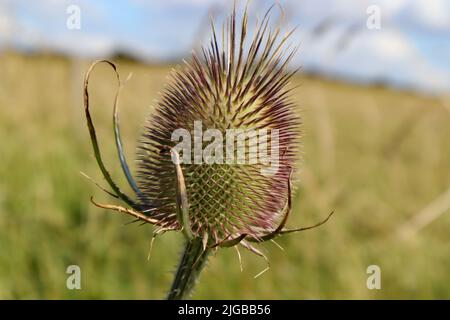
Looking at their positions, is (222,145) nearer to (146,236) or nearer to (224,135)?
(224,135)

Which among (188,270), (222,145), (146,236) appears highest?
(222,145)

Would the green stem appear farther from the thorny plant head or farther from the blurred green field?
the blurred green field

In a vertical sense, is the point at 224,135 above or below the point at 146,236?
above

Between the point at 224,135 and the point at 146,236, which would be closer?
the point at 224,135

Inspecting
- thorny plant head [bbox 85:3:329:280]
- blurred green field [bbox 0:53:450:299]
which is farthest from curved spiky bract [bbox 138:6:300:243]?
blurred green field [bbox 0:53:450:299]

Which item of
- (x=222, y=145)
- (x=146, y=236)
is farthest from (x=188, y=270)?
(x=146, y=236)

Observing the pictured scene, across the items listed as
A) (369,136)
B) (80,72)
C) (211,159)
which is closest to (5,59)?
(80,72)

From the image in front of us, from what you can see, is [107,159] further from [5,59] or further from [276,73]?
[276,73]
